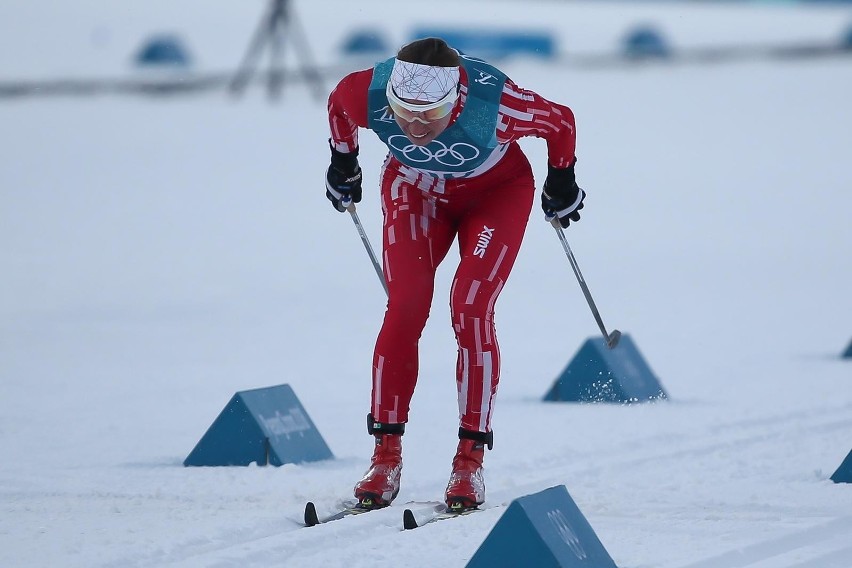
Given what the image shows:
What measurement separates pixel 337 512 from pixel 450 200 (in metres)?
0.95

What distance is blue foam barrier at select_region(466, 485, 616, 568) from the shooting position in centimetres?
329

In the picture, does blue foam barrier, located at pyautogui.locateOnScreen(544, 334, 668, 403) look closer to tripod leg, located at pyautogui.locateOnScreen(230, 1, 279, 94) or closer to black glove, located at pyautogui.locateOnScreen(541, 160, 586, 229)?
black glove, located at pyautogui.locateOnScreen(541, 160, 586, 229)

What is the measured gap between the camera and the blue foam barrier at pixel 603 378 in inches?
249

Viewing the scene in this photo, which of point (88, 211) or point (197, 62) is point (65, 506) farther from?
point (197, 62)

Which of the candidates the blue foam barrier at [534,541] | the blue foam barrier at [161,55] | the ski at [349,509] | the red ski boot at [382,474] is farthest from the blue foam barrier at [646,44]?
the blue foam barrier at [534,541]

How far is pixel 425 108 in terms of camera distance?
13.1 ft

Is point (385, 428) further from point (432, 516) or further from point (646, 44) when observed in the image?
point (646, 44)

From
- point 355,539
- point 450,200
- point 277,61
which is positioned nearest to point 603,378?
point 450,200

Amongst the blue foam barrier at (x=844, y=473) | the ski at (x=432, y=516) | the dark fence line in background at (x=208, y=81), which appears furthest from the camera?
the dark fence line in background at (x=208, y=81)

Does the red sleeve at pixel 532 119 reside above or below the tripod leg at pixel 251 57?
below

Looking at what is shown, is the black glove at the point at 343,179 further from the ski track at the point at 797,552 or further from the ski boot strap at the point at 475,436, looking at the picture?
the ski track at the point at 797,552

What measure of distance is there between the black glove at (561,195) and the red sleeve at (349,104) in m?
0.57

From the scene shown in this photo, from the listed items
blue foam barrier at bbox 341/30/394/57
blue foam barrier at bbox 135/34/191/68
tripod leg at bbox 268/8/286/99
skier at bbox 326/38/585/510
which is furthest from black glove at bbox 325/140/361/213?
blue foam barrier at bbox 341/30/394/57

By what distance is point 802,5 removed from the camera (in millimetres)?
30750
